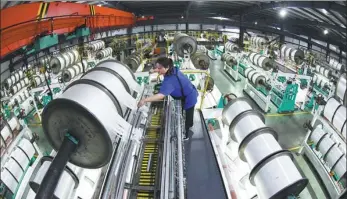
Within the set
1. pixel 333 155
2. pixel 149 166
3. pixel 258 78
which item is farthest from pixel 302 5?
pixel 258 78

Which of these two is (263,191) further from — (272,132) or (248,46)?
(248,46)

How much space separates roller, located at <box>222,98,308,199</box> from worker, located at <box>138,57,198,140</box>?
107cm

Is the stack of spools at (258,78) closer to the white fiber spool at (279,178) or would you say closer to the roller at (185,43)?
the roller at (185,43)

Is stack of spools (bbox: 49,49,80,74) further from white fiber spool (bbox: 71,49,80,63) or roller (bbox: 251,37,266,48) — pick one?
roller (bbox: 251,37,266,48)

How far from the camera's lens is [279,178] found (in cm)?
208

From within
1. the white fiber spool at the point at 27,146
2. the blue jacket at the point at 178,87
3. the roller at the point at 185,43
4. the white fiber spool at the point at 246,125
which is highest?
the roller at the point at 185,43

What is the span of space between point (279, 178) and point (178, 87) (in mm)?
2083

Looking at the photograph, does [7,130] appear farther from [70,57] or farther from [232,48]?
[232,48]

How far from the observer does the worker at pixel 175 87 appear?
10.4 ft

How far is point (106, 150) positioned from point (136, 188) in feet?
3.11

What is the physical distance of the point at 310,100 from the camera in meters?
8.48

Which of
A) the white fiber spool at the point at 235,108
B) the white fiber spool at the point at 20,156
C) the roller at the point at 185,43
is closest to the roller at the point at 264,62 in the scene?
the roller at the point at 185,43

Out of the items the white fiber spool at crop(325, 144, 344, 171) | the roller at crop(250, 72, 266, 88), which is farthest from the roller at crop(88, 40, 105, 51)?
the white fiber spool at crop(325, 144, 344, 171)

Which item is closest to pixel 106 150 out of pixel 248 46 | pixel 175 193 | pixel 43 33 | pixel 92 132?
pixel 92 132
